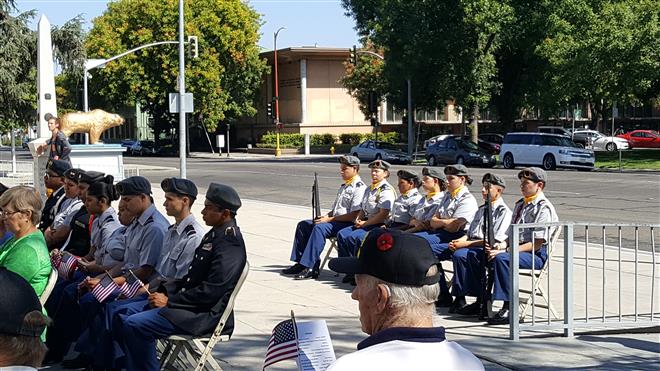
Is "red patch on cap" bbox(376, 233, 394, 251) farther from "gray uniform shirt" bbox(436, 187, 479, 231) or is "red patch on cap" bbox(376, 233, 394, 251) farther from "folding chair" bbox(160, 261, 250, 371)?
"gray uniform shirt" bbox(436, 187, 479, 231)

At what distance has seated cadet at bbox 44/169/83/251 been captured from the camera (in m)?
9.04

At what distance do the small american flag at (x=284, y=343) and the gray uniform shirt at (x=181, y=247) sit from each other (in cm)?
327

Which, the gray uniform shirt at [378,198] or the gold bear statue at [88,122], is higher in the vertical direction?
the gold bear statue at [88,122]

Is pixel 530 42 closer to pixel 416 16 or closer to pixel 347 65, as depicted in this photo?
pixel 416 16

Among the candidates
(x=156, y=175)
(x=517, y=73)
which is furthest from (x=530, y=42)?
(x=156, y=175)

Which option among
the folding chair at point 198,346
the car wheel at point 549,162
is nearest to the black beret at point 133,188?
the folding chair at point 198,346

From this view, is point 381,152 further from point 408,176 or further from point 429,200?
point 429,200

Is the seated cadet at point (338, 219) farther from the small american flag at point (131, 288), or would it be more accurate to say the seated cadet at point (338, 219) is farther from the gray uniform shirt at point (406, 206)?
the small american flag at point (131, 288)

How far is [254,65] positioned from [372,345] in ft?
228

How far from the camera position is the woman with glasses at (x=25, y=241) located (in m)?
6.17

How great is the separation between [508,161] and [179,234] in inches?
1396

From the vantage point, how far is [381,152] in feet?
167

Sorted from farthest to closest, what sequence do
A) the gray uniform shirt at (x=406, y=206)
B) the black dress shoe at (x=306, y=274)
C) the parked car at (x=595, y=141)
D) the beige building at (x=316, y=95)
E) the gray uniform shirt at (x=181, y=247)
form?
the beige building at (x=316, y=95)
the parked car at (x=595, y=141)
the black dress shoe at (x=306, y=274)
the gray uniform shirt at (x=406, y=206)
the gray uniform shirt at (x=181, y=247)

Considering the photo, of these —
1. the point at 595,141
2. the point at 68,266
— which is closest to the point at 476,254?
the point at 68,266
